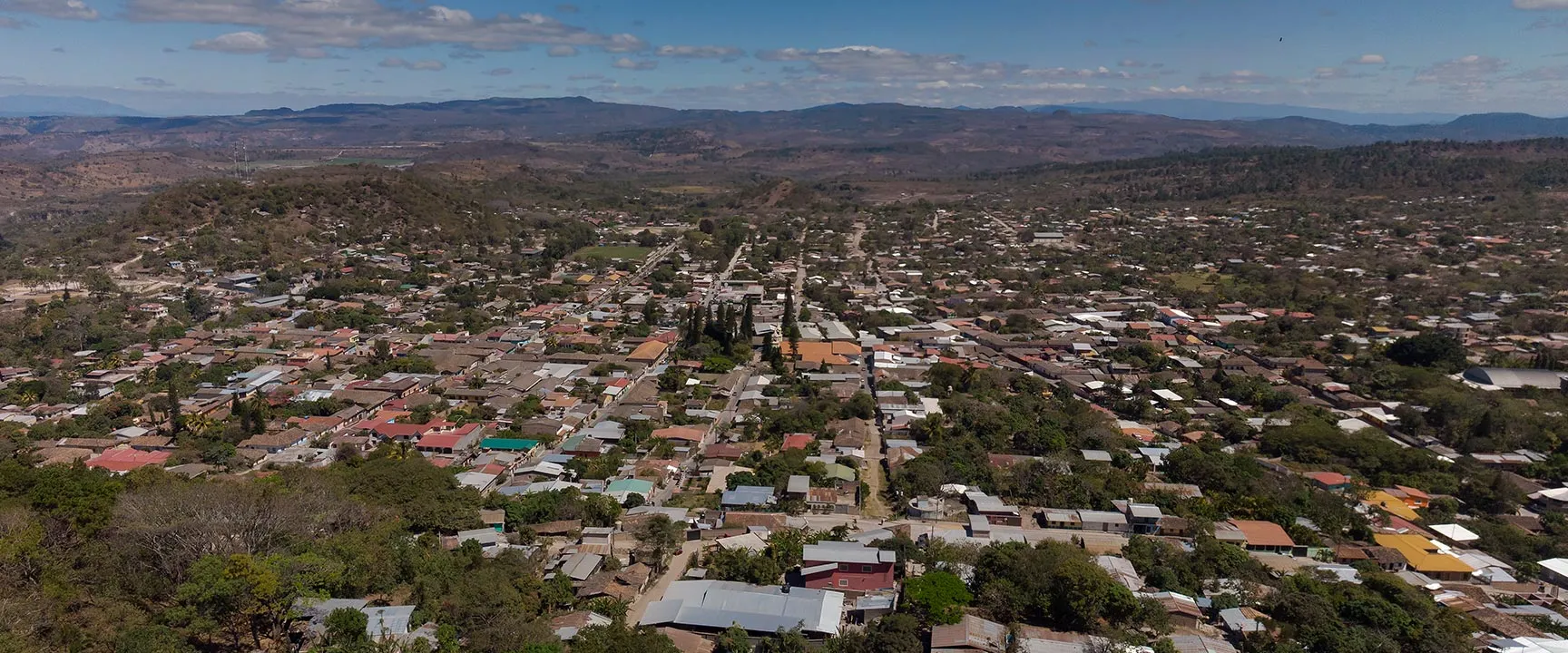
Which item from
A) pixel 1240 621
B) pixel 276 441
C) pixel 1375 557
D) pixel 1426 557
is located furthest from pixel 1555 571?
pixel 276 441

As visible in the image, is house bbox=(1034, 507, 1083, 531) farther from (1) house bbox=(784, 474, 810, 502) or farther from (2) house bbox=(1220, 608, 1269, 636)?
(1) house bbox=(784, 474, 810, 502)

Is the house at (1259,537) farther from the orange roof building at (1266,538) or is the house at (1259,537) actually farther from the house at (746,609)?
the house at (746,609)

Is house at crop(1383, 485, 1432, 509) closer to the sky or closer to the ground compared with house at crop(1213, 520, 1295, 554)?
closer to the sky

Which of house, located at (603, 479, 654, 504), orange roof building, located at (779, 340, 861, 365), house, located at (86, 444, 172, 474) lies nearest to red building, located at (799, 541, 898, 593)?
house, located at (603, 479, 654, 504)

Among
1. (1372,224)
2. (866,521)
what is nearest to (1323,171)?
(1372,224)

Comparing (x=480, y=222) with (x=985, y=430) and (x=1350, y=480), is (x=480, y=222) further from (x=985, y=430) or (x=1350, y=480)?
(x=1350, y=480)

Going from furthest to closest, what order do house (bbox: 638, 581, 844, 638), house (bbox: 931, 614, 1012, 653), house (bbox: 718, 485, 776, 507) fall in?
house (bbox: 718, 485, 776, 507) → house (bbox: 638, 581, 844, 638) → house (bbox: 931, 614, 1012, 653)

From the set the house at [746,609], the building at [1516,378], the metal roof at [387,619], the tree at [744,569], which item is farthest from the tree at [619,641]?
the building at [1516,378]
